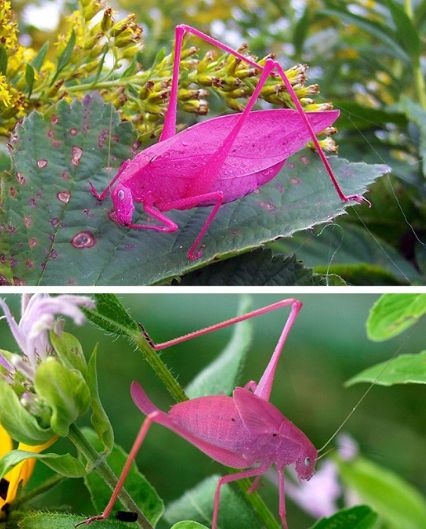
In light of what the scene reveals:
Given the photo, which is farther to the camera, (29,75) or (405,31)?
(405,31)

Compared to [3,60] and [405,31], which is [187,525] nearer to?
[3,60]

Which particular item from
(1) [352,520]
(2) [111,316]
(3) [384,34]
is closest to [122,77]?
(2) [111,316]

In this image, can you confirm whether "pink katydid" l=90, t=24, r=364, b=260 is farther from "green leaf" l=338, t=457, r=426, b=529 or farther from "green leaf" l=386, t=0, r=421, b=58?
"green leaf" l=386, t=0, r=421, b=58

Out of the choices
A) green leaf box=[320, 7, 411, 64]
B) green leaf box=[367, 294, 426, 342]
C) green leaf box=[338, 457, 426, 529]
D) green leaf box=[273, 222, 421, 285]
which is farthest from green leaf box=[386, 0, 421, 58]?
green leaf box=[338, 457, 426, 529]

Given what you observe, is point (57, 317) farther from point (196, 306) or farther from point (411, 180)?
point (411, 180)

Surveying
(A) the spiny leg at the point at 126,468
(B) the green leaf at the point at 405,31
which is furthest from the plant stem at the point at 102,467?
(B) the green leaf at the point at 405,31
